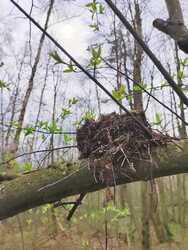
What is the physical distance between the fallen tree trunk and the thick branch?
55cm

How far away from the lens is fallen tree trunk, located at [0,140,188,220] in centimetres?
177

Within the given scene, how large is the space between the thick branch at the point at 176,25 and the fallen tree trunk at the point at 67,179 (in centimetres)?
55

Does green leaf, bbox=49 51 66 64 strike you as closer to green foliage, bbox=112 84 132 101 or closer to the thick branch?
the thick branch

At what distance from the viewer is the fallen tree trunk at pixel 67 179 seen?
177cm

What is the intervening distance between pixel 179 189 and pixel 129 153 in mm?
8458

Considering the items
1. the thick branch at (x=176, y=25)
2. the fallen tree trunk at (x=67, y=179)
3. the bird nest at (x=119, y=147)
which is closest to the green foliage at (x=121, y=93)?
the bird nest at (x=119, y=147)

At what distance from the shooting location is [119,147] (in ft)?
5.65

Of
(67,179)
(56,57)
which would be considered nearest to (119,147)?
(67,179)

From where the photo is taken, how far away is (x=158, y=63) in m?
→ 1.13

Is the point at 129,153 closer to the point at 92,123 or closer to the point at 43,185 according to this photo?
the point at 92,123

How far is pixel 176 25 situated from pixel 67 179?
0.88 metres

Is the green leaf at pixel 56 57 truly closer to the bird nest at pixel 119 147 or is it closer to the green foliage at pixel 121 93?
the bird nest at pixel 119 147

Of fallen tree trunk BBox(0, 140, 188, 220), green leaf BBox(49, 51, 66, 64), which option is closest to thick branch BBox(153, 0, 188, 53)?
green leaf BBox(49, 51, 66, 64)

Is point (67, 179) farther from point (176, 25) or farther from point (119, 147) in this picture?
point (176, 25)
